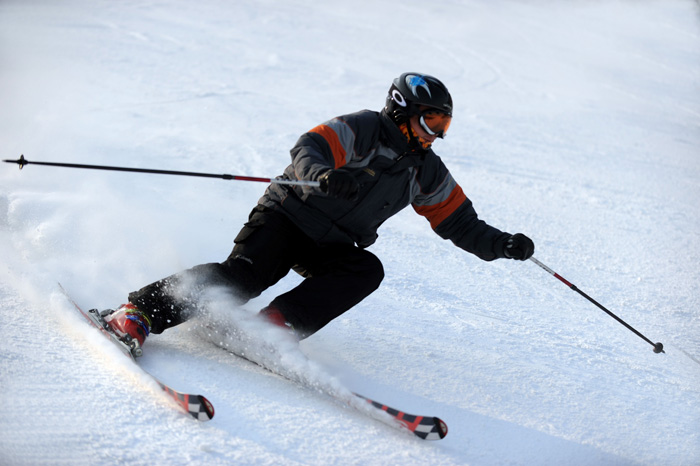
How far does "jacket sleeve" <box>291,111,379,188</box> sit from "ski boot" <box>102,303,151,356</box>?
101 cm

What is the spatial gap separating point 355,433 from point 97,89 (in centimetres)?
731

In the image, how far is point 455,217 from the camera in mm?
3779

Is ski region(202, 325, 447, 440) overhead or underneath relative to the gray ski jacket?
underneath

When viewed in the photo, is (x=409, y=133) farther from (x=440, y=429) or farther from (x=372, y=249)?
(x=372, y=249)

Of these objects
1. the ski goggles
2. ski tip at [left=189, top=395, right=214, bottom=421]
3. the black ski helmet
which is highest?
the black ski helmet

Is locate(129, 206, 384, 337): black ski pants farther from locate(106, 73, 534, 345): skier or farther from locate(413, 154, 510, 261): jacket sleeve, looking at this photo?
locate(413, 154, 510, 261): jacket sleeve

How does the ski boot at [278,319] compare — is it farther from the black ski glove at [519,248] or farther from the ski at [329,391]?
the black ski glove at [519,248]

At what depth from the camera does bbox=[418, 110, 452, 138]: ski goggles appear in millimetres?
3389

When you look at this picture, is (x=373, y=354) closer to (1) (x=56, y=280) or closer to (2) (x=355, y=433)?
(2) (x=355, y=433)

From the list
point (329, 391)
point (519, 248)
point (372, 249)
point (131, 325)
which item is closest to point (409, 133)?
point (519, 248)

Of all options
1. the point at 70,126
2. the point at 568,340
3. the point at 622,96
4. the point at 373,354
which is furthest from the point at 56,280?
the point at 622,96

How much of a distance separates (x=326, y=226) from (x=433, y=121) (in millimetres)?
792

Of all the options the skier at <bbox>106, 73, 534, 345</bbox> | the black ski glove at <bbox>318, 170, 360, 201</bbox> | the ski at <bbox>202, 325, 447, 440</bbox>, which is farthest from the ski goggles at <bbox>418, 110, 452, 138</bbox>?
the ski at <bbox>202, 325, 447, 440</bbox>

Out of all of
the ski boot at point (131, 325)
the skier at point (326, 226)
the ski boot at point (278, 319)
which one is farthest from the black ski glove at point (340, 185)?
the ski boot at point (131, 325)
